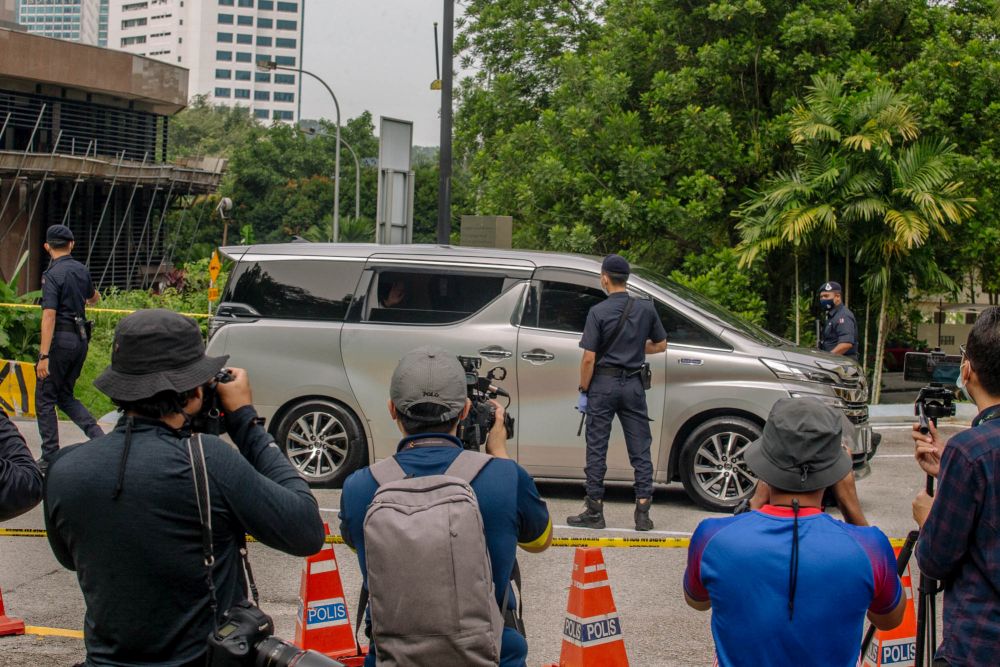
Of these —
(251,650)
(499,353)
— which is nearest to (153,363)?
(251,650)

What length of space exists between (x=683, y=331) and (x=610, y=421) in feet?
4.35

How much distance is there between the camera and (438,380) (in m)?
3.25

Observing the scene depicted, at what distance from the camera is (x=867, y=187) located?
16.1 meters

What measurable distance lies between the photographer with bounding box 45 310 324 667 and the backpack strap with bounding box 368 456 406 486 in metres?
0.30

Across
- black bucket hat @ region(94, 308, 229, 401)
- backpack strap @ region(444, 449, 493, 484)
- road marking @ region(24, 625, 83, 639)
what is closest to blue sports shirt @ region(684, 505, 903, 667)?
backpack strap @ region(444, 449, 493, 484)

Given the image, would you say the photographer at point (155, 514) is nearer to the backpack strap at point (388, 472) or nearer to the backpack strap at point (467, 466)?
the backpack strap at point (388, 472)

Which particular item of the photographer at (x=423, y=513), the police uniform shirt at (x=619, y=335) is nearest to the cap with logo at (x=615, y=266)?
the police uniform shirt at (x=619, y=335)

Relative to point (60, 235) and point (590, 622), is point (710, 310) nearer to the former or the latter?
point (590, 622)

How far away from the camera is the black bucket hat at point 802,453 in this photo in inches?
121

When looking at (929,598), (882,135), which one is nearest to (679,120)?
(882,135)

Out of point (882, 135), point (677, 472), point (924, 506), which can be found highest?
point (882, 135)

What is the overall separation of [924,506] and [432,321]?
20.9ft

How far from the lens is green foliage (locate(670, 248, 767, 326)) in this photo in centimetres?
1733

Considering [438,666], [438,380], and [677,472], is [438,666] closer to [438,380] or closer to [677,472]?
[438,380]
